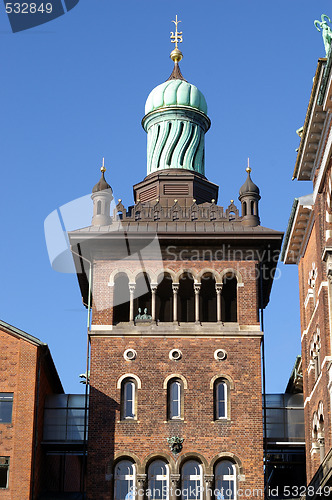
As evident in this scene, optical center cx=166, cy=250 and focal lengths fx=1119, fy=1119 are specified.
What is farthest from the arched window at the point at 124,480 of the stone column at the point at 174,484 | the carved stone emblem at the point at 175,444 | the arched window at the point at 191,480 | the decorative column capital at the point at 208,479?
the decorative column capital at the point at 208,479

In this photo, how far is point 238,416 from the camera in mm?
50969

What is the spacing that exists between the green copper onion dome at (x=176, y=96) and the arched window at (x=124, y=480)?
20832 mm

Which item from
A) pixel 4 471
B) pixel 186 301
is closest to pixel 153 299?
pixel 186 301

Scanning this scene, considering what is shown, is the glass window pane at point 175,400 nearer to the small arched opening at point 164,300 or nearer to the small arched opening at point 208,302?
the small arched opening at point 164,300

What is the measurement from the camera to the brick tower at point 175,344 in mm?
50219

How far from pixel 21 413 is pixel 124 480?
18.2 ft

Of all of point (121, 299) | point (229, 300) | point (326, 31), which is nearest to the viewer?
point (326, 31)

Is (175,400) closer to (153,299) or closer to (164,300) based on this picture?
(153,299)

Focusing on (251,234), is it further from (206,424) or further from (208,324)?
(206,424)

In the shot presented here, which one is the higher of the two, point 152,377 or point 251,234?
point 251,234

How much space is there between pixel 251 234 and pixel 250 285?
2.45 meters

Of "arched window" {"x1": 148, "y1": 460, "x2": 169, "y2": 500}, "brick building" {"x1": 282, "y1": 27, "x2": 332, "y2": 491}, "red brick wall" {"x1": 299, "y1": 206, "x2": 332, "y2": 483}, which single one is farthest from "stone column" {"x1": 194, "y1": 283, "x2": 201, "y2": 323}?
"arched window" {"x1": 148, "y1": 460, "x2": 169, "y2": 500}

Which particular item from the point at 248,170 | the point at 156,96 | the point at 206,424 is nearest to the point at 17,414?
the point at 206,424

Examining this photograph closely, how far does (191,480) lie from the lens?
50156 mm
